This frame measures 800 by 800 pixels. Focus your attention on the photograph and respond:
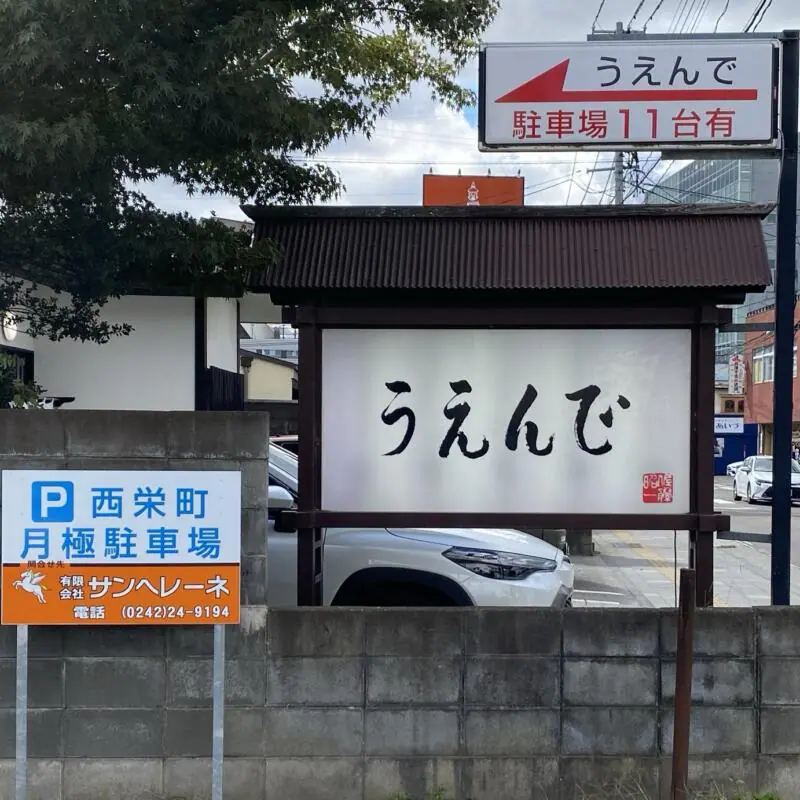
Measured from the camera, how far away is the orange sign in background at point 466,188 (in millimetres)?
18375

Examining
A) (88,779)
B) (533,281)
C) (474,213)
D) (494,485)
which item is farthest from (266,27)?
(88,779)

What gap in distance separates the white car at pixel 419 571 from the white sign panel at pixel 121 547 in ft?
4.40

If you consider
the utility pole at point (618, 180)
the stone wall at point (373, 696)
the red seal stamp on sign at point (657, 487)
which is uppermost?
the utility pole at point (618, 180)

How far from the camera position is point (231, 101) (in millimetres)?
4590

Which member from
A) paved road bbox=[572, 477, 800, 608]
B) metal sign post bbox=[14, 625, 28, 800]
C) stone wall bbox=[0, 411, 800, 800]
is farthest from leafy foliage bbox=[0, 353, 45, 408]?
paved road bbox=[572, 477, 800, 608]

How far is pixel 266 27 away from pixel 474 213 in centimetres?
154

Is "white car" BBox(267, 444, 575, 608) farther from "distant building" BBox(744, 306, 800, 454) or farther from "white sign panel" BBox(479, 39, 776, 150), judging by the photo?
"distant building" BBox(744, 306, 800, 454)

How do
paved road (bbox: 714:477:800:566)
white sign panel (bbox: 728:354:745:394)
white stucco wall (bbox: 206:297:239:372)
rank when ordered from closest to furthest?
white stucco wall (bbox: 206:297:239:372) → paved road (bbox: 714:477:800:566) → white sign panel (bbox: 728:354:745:394)

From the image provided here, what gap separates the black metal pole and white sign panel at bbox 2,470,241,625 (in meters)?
3.09

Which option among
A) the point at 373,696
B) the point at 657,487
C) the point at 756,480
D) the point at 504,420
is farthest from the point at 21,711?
the point at 756,480

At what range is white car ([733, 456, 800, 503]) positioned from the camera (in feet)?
83.8

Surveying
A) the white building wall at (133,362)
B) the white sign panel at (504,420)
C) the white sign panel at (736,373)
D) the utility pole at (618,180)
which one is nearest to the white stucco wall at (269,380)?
the utility pole at (618,180)

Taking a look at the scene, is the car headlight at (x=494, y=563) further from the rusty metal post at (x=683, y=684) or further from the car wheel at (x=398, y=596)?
the rusty metal post at (x=683, y=684)

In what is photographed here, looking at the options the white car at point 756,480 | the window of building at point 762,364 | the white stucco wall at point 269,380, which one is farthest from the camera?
the window of building at point 762,364
